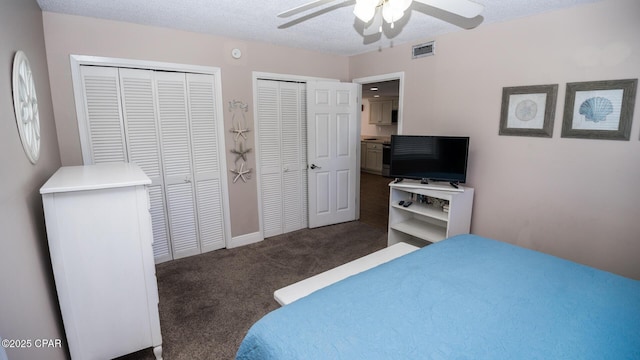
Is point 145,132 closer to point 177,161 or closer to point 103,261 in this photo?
point 177,161

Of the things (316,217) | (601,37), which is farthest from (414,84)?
(316,217)

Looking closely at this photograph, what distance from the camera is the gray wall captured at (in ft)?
3.84

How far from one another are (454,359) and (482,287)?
1.84ft

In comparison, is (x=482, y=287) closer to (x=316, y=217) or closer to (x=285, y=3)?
(x=285, y=3)

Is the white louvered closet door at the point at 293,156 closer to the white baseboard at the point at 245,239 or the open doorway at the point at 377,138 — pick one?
the white baseboard at the point at 245,239

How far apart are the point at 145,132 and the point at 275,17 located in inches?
65.7

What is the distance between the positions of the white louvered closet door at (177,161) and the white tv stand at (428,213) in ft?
7.30

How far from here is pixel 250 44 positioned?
342 cm

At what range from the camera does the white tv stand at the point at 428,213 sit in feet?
9.60

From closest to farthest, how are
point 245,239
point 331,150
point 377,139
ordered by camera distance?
point 245,239 → point 331,150 → point 377,139

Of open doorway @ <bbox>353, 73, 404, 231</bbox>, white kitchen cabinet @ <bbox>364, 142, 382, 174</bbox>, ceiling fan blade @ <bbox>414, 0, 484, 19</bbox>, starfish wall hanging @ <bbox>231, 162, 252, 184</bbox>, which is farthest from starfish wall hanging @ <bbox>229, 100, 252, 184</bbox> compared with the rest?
white kitchen cabinet @ <bbox>364, 142, 382, 174</bbox>

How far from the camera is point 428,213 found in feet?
10.2

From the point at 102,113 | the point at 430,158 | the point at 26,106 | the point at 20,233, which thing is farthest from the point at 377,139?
the point at 20,233

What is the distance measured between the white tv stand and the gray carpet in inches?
16.6
